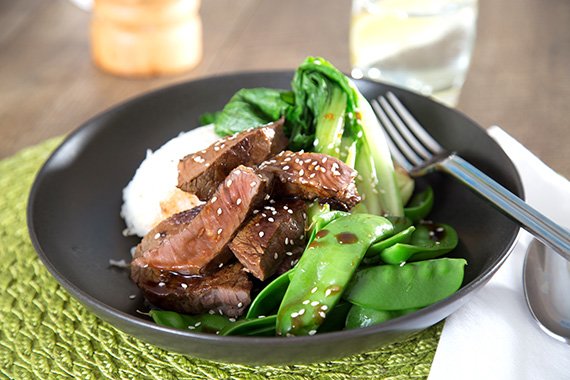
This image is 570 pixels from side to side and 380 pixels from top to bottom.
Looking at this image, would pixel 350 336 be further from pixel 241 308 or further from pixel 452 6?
pixel 452 6

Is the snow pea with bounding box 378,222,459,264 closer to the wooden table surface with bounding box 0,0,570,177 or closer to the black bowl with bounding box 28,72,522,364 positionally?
the black bowl with bounding box 28,72,522,364

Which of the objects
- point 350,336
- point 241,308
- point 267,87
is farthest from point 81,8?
point 350,336

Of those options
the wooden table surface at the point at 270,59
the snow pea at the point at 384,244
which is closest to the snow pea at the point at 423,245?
the snow pea at the point at 384,244

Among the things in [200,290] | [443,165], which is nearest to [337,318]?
[200,290]

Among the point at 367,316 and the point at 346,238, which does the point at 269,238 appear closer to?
the point at 346,238

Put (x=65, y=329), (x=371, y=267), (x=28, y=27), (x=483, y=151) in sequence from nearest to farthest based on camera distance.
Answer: (x=371, y=267), (x=65, y=329), (x=483, y=151), (x=28, y=27)

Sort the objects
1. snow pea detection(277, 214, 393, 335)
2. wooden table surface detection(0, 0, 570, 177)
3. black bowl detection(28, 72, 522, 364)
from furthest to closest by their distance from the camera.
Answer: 1. wooden table surface detection(0, 0, 570, 177)
2. snow pea detection(277, 214, 393, 335)
3. black bowl detection(28, 72, 522, 364)

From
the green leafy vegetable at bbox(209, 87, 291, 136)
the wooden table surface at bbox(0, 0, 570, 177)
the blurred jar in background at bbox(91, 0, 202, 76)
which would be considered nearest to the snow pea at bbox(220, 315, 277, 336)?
the green leafy vegetable at bbox(209, 87, 291, 136)
